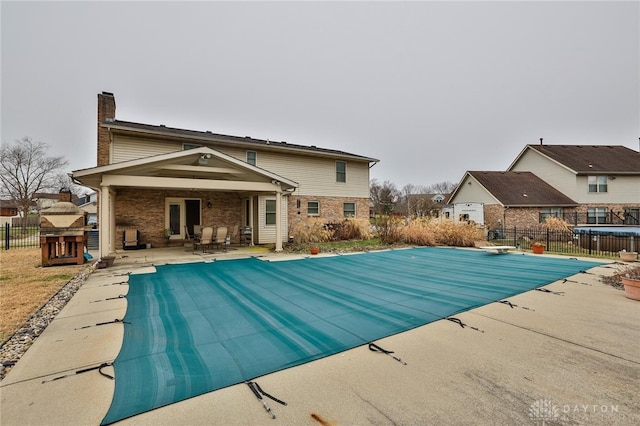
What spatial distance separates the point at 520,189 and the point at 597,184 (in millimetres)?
6361

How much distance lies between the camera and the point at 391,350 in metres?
3.26

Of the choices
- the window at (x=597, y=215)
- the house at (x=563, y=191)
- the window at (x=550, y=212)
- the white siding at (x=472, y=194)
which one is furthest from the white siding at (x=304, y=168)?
the window at (x=597, y=215)

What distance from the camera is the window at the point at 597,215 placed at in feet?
73.7

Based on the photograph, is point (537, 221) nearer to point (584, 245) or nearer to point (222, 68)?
point (584, 245)

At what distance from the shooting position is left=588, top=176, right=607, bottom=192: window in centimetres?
2262

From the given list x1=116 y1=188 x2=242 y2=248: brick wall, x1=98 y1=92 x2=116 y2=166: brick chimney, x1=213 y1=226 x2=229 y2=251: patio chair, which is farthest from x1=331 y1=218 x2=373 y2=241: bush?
x1=98 y1=92 x2=116 y2=166: brick chimney

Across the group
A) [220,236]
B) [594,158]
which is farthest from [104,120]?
[594,158]

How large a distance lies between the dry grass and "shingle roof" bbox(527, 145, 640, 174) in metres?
31.3

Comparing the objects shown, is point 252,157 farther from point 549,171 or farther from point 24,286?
point 549,171

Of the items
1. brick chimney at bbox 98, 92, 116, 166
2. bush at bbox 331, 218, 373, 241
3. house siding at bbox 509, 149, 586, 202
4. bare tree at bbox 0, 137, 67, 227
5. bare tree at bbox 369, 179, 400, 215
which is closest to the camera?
brick chimney at bbox 98, 92, 116, 166

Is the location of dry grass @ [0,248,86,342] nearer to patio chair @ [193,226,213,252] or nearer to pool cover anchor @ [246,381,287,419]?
pool cover anchor @ [246,381,287,419]

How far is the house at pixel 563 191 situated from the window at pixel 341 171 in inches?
449

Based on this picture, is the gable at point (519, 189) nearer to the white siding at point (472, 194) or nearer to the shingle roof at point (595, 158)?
the white siding at point (472, 194)

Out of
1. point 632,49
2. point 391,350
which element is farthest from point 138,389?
point 632,49
